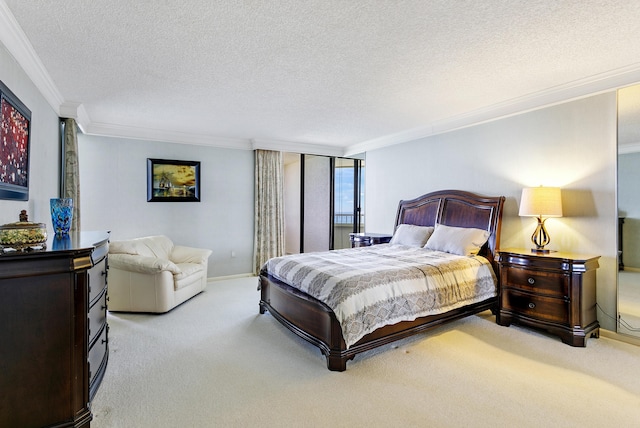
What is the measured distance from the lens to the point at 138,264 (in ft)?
11.9

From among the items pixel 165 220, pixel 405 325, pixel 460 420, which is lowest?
pixel 460 420

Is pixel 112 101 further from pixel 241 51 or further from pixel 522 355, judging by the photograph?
pixel 522 355

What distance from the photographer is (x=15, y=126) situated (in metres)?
2.28

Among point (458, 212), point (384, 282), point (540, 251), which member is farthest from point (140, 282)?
point (540, 251)

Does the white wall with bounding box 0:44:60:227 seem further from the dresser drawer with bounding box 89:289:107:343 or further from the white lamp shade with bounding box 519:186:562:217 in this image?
the white lamp shade with bounding box 519:186:562:217

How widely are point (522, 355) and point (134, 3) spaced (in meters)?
3.85

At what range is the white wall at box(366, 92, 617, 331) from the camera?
3062 mm

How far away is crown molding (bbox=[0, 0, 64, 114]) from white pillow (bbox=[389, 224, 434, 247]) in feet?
14.1

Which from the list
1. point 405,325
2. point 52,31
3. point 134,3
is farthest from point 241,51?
point 405,325

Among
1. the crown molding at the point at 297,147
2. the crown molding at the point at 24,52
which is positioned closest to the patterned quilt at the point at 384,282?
the crown molding at the point at 24,52

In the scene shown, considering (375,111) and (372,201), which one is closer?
(375,111)

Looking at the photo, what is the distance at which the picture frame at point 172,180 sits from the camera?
16.3ft

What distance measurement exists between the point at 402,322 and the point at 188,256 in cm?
328

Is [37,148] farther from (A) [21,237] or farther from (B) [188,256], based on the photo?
(B) [188,256]
